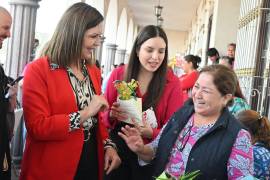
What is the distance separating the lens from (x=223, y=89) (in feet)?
7.61

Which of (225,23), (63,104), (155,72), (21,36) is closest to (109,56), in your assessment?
(225,23)

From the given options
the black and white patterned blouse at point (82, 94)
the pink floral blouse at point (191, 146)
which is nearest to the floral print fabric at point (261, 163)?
the pink floral blouse at point (191, 146)

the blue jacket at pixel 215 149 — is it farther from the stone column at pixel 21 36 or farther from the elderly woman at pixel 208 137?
the stone column at pixel 21 36

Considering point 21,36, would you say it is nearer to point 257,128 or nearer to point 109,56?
point 257,128

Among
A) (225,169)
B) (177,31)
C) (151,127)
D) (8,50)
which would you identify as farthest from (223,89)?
(177,31)

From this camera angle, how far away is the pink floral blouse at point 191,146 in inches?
86.2

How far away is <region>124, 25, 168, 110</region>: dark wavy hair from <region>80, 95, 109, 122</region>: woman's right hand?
2.07ft

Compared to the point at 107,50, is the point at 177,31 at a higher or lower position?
higher

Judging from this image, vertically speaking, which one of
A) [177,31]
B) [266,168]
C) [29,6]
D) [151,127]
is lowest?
[266,168]

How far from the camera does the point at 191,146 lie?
91.0 inches

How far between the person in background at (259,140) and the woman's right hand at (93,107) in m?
1.15

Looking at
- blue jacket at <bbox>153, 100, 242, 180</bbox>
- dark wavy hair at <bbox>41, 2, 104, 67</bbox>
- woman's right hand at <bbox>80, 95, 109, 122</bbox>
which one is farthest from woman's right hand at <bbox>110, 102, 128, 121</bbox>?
blue jacket at <bbox>153, 100, 242, 180</bbox>

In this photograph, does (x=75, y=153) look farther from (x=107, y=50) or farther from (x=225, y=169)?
(x=107, y=50)

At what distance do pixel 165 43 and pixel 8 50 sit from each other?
3854 millimetres
